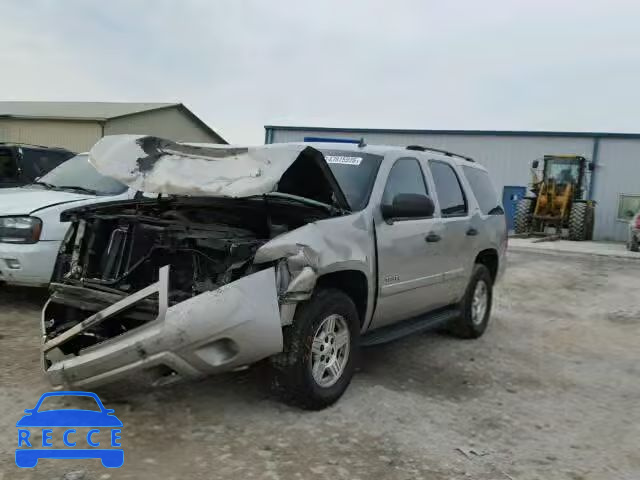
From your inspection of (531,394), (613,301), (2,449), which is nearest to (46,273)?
(2,449)

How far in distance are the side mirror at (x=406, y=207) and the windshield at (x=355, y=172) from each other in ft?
0.62

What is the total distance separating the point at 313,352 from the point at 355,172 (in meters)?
1.49

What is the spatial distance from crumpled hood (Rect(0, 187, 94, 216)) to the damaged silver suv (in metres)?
1.62

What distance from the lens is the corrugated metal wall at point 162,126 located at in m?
27.2

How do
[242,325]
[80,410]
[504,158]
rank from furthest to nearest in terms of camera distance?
[504,158], [80,410], [242,325]

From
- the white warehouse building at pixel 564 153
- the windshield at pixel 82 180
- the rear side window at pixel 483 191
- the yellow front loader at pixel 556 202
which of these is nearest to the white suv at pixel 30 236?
the windshield at pixel 82 180

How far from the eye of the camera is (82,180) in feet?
21.5

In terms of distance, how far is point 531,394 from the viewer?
458 cm

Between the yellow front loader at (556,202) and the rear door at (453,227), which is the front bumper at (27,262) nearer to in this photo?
the rear door at (453,227)

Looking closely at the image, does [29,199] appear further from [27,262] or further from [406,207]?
[406,207]

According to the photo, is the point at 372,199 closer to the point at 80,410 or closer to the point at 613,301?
the point at 80,410

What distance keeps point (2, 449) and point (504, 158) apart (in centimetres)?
2489

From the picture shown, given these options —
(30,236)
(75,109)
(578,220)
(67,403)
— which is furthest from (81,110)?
(67,403)

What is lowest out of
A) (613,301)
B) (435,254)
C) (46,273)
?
(613,301)
